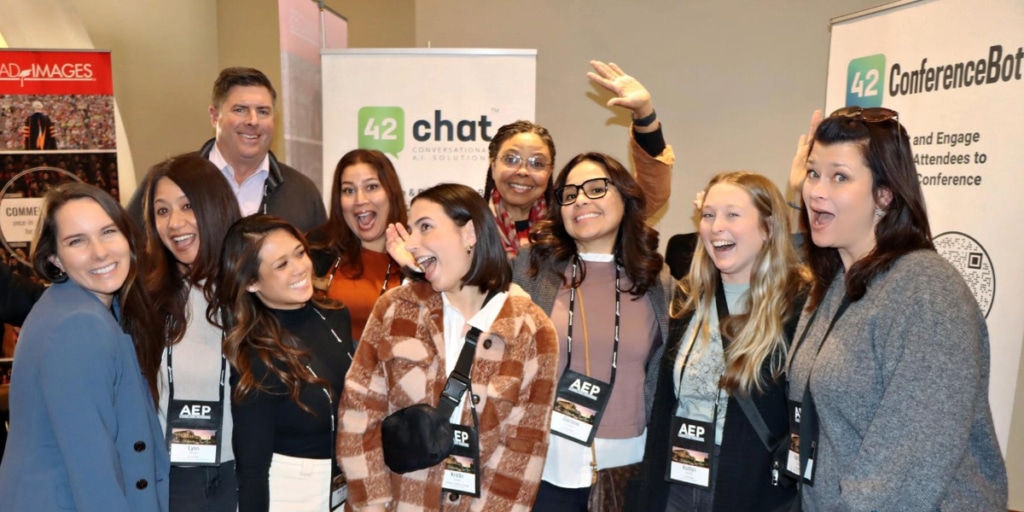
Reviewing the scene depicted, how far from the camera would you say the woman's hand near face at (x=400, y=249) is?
231 cm

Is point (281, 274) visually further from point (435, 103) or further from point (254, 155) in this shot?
point (435, 103)

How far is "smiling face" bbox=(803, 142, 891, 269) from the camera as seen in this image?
1757 millimetres

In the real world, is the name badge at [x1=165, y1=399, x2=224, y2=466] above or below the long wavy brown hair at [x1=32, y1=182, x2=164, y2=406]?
below

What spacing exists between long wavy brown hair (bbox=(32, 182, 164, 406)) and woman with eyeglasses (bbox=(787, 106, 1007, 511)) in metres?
2.00

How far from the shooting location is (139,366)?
2.15 m

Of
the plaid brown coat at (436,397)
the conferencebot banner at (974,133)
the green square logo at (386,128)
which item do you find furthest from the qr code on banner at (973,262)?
the green square logo at (386,128)

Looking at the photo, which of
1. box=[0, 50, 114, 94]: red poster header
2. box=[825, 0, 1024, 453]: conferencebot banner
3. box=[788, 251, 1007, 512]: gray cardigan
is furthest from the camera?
box=[0, 50, 114, 94]: red poster header

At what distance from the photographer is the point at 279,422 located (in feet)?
7.23

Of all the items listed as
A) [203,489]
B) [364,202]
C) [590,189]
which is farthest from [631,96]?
[203,489]

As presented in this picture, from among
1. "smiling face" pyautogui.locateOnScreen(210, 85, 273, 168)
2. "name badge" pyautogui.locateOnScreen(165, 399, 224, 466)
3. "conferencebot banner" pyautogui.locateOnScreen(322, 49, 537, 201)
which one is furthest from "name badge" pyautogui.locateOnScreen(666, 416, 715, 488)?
"smiling face" pyautogui.locateOnScreen(210, 85, 273, 168)

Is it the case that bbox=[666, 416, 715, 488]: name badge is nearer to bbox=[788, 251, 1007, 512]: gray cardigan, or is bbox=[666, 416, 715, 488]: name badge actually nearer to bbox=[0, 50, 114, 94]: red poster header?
bbox=[788, 251, 1007, 512]: gray cardigan

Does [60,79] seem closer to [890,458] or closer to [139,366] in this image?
[139,366]

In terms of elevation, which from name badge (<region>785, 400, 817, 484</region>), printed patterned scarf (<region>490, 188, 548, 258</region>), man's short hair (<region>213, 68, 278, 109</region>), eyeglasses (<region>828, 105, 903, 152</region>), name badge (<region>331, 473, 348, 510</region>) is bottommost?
name badge (<region>331, 473, 348, 510</region>)

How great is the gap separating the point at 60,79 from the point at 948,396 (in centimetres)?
530
